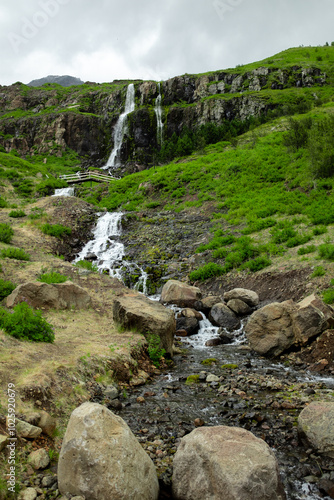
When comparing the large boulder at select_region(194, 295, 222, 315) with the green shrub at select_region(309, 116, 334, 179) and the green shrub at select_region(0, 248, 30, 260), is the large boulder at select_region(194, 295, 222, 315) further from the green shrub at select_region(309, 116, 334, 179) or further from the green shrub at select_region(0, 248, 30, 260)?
the green shrub at select_region(309, 116, 334, 179)

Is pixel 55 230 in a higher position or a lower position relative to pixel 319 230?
higher

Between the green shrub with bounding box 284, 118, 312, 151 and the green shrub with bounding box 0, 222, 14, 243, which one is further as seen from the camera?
the green shrub with bounding box 284, 118, 312, 151

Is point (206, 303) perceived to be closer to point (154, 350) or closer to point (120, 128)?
point (154, 350)

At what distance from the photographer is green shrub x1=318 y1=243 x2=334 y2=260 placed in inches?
504

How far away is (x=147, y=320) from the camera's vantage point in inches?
396

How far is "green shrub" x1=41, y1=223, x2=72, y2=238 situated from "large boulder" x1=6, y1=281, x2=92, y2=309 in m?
12.2

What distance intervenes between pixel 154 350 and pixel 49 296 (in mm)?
4177

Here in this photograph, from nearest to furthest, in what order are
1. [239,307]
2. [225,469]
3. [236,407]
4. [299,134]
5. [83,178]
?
[225,469] → [236,407] → [239,307] → [299,134] → [83,178]

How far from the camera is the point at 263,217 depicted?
66.6 ft

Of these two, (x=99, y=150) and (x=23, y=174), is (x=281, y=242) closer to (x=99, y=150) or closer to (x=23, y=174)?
(x=23, y=174)

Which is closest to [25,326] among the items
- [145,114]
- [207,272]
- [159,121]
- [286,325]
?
[286,325]

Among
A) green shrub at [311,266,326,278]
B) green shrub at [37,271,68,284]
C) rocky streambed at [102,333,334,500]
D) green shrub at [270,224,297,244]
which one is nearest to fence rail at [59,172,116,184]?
green shrub at [270,224,297,244]

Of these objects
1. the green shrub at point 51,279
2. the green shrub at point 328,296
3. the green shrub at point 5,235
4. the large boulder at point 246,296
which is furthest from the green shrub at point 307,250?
the green shrub at point 5,235

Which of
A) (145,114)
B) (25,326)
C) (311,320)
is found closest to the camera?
(25,326)
